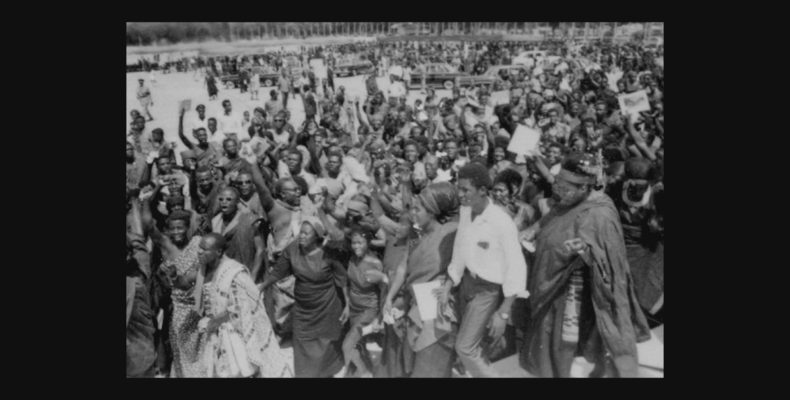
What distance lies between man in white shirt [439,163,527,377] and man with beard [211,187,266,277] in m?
1.57

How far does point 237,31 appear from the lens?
230 inches

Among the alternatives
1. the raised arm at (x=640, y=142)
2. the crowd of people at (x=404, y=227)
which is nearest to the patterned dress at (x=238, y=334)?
the crowd of people at (x=404, y=227)

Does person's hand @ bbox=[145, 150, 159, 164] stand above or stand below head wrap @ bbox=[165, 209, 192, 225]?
above

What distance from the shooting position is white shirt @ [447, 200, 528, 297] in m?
5.17

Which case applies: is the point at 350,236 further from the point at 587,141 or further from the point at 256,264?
the point at 587,141

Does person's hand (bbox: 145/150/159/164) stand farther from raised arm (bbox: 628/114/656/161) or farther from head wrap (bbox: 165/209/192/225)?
raised arm (bbox: 628/114/656/161)

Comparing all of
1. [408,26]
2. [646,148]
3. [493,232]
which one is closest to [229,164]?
[408,26]

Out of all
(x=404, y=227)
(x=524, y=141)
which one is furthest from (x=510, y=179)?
(x=404, y=227)

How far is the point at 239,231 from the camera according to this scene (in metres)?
5.64

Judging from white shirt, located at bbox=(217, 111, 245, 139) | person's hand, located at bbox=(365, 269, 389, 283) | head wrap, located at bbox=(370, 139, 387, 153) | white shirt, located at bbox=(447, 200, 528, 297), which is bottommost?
person's hand, located at bbox=(365, 269, 389, 283)

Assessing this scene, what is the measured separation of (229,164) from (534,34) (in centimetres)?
289

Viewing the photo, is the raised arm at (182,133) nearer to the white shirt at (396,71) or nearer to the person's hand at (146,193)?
the person's hand at (146,193)

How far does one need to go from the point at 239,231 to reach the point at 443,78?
87.6 inches

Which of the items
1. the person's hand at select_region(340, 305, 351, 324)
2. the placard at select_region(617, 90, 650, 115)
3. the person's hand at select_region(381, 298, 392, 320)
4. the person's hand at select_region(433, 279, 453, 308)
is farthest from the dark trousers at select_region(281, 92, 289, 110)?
the placard at select_region(617, 90, 650, 115)
